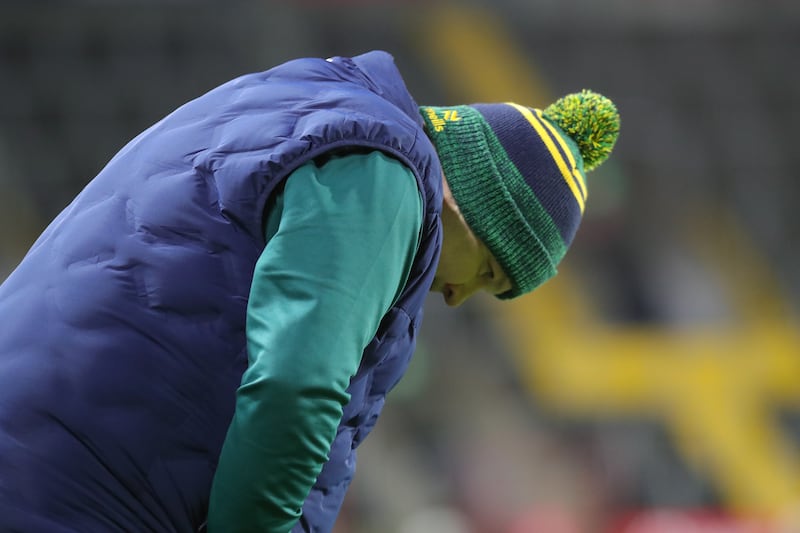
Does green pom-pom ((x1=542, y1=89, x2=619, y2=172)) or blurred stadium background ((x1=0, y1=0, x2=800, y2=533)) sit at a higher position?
green pom-pom ((x1=542, y1=89, x2=619, y2=172))

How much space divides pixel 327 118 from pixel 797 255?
606 cm

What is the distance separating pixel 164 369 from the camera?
940 mm

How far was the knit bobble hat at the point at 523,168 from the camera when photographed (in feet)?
3.97

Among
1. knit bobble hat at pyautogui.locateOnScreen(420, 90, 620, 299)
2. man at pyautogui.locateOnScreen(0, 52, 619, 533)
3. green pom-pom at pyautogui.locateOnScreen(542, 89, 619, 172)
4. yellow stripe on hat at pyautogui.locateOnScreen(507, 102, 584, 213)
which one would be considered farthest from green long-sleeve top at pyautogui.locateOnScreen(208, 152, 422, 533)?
green pom-pom at pyautogui.locateOnScreen(542, 89, 619, 172)

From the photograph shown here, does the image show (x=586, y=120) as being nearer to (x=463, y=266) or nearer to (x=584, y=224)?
(x=463, y=266)

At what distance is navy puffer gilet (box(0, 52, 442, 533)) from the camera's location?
0.93 metres

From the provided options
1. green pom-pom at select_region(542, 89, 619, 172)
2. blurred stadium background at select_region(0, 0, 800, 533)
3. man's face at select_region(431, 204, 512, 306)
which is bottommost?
blurred stadium background at select_region(0, 0, 800, 533)

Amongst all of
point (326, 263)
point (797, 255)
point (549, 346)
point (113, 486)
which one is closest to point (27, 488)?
point (113, 486)

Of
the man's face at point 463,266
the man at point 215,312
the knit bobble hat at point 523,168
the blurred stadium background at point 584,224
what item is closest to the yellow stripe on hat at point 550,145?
the knit bobble hat at point 523,168

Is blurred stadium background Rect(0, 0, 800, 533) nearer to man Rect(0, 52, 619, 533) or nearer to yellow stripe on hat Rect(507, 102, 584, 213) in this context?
yellow stripe on hat Rect(507, 102, 584, 213)

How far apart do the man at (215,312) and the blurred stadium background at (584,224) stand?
3.90 m

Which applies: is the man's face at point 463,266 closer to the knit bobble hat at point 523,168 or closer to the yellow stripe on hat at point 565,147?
the knit bobble hat at point 523,168

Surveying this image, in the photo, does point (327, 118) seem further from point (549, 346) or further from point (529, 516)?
point (549, 346)

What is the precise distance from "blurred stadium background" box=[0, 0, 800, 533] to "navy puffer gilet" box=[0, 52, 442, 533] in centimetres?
390
